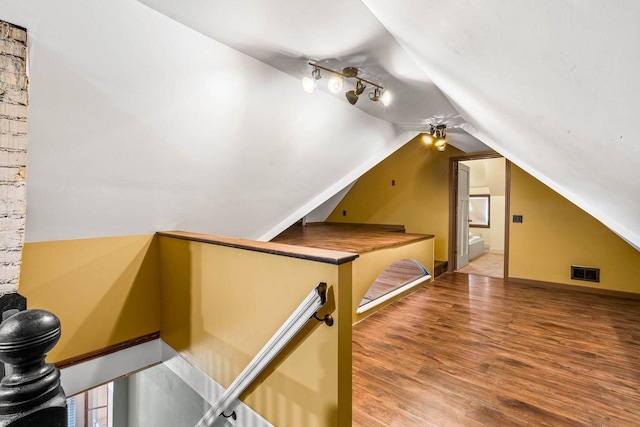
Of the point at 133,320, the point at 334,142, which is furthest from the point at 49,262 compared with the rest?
the point at 334,142

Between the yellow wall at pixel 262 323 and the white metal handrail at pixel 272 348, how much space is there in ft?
0.20

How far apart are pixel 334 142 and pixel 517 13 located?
2732 mm

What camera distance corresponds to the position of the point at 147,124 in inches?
75.8

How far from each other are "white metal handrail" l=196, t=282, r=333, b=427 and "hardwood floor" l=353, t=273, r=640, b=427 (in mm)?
663

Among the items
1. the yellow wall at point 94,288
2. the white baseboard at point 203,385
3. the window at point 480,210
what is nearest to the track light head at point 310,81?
the yellow wall at point 94,288

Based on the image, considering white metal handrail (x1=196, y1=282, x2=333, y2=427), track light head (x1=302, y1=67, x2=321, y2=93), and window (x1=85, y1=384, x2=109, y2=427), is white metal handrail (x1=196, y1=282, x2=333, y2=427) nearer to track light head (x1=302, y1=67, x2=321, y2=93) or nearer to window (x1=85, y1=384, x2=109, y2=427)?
track light head (x1=302, y1=67, x2=321, y2=93)

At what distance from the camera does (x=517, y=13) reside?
66cm

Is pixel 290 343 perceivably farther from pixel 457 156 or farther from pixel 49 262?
pixel 457 156

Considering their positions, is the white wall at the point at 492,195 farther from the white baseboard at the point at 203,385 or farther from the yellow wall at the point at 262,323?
the white baseboard at the point at 203,385

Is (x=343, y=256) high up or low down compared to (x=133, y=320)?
up

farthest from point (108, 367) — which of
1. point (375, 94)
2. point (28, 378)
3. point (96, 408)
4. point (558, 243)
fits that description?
point (558, 243)

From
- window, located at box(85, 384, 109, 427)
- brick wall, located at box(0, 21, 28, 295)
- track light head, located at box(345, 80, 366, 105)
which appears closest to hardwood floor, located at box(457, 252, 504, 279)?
track light head, located at box(345, 80, 366, 105)

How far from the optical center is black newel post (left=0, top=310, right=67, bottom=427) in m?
0.42

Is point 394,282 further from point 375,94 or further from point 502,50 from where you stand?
point 502,50
